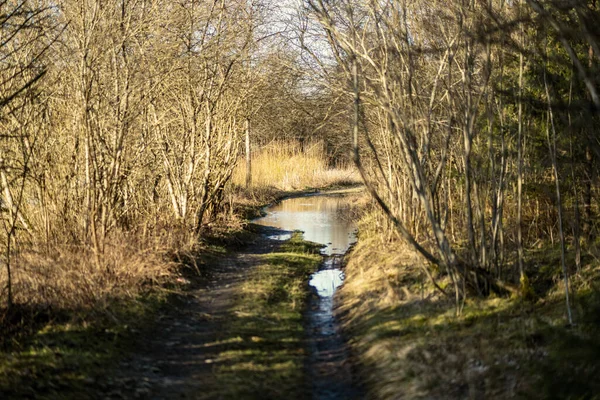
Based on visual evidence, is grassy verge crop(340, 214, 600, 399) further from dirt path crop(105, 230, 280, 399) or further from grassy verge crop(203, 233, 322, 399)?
dirt path crop(105, 230, 280, 399)

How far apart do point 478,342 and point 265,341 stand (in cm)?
229

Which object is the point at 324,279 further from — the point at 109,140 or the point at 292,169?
the point at 292,169

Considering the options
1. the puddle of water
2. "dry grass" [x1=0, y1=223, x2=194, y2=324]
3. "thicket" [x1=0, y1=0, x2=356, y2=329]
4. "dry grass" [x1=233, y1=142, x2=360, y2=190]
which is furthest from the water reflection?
"dry grass" [x1=0, y1=223, x2=194, y2=324]

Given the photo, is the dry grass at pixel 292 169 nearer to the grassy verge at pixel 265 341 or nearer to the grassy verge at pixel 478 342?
the grassy verge at pixel 265 341

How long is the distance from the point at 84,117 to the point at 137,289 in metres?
2.46

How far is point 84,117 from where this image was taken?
9305mm

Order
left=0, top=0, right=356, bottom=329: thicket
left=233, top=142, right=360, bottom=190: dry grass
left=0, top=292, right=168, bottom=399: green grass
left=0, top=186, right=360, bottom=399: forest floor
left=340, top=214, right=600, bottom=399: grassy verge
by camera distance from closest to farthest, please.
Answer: left=340, top=214, right=600, bottom=399: grassy verge < left=0, top=292, right=168, bottom=399: green grass < left=0, top=186, right=360, bottom=399: forest floor < left=0, top=0, right=356, bottom=329: thicket < left=233, top=142, right=360, bottom=190: dry grass

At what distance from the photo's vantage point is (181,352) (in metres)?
6.95

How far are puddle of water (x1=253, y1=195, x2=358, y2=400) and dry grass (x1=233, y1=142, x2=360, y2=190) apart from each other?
8.80 feet

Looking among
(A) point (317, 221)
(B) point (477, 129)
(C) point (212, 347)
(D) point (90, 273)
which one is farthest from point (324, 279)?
(A) point (317, 221)

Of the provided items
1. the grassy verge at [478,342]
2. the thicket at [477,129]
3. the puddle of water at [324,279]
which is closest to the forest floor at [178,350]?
the puddle of water at [324,279]

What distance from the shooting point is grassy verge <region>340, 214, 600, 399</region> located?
15.3 ft

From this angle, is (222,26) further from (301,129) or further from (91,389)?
(301,129)

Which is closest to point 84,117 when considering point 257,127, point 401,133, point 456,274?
point 401,133
